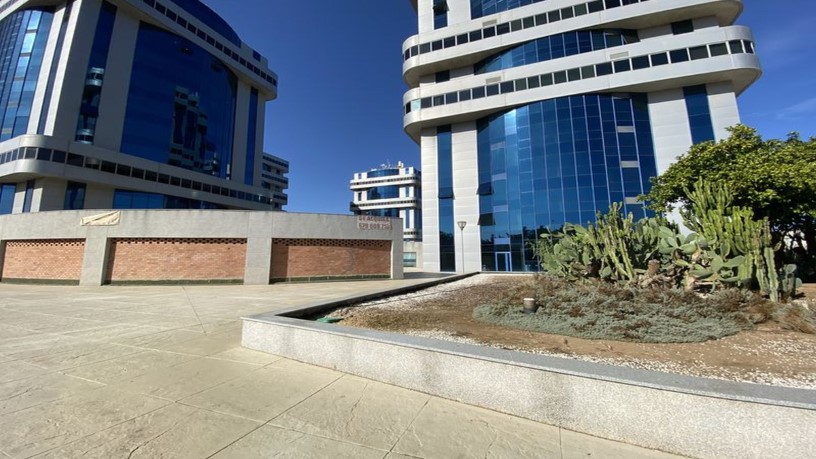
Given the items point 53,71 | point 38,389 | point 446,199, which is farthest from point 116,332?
point 53,71

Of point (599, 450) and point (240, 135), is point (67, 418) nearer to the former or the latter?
point (599, 450)

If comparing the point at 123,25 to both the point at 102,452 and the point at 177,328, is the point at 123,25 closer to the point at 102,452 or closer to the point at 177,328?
the point at 177,328

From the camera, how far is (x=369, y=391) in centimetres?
395

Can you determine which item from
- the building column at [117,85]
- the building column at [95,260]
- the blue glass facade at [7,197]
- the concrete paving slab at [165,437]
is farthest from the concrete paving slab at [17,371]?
the blue glass facade at [7,197]

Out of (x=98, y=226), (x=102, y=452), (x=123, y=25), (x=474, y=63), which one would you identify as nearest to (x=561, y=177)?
(x=474, y=63)

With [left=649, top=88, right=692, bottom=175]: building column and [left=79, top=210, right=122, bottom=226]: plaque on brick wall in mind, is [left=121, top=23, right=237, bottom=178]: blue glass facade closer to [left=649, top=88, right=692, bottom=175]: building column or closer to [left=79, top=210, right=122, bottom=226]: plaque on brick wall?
[left=79, top=210, right=122, bottom=226]: plaque on brick wall

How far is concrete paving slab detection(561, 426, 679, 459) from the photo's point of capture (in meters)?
2.68

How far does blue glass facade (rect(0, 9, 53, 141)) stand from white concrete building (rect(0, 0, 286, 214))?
14cm

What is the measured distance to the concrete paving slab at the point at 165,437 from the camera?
8.86 ft

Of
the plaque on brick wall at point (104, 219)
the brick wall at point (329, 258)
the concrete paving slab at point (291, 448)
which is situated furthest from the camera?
the brick wall at point (329, 258)

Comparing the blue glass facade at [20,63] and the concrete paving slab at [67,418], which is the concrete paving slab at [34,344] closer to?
the concrete paving slab at [67,418]

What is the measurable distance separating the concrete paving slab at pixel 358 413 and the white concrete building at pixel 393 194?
8002cm

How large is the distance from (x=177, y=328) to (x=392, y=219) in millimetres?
15787

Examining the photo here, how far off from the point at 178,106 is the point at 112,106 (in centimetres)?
718
